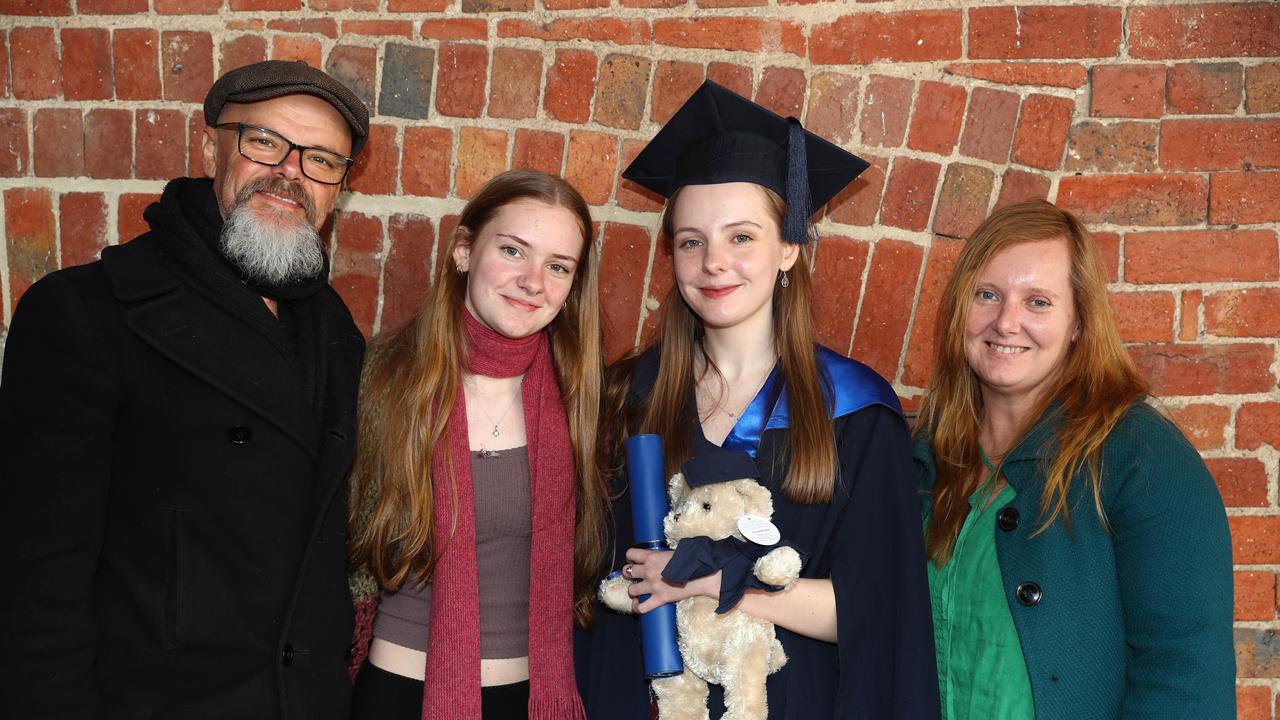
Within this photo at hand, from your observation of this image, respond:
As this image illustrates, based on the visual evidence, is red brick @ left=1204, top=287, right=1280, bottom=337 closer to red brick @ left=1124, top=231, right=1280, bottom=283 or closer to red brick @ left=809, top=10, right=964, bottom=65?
red brick @ left=1124, top=231, right=1280, bottom=283

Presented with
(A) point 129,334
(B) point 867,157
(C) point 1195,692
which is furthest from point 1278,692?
(A) point 129,334

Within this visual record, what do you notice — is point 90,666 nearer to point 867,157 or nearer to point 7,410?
point 7,410

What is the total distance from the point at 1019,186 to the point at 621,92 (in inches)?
43.1

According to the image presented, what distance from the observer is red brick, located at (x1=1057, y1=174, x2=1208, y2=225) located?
2711 millimetres

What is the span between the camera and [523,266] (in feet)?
7.85

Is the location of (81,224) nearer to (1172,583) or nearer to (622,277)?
(622,277)

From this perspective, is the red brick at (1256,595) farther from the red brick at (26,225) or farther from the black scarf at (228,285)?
the red brick at (26,225)

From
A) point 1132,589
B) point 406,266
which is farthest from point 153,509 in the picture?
point 1132,589

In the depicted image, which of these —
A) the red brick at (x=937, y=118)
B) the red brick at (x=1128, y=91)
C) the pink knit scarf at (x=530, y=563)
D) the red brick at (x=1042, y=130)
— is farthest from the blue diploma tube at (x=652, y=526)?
the red brick at (x=1128, y=91)

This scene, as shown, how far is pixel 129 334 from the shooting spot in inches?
77.5

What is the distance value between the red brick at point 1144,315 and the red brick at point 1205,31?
64 cm

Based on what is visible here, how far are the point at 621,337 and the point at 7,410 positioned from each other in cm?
147

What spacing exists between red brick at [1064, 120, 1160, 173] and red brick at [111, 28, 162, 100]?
2467 millimetres

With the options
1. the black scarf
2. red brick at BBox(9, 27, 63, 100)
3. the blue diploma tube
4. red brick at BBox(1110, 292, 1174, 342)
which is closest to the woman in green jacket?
red brick at BBox(1110, 292, 1174, 342)
